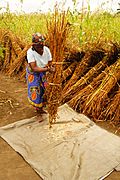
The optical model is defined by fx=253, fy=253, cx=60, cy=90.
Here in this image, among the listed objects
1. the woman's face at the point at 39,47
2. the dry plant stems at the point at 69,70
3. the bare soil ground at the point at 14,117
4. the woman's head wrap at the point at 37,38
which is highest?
the woman's head wrap at the point at 37,38

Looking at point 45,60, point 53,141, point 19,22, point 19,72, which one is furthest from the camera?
point 19,22

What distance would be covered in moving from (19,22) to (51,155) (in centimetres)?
411

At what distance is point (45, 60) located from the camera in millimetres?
2793

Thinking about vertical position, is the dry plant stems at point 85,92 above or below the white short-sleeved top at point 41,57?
below

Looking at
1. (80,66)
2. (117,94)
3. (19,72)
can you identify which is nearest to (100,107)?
(117,94)

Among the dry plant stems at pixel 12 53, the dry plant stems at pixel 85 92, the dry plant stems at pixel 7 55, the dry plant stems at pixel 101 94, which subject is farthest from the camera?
the dry plant stems at pixel 7 55

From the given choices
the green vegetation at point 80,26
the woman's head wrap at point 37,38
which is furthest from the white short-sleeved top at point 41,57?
the green vegetation at point 80,26

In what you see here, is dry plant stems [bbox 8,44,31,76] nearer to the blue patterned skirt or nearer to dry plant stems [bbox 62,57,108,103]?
dry plant stems [bbox 62,57,108,103]

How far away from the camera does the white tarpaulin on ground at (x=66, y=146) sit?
2141 mm

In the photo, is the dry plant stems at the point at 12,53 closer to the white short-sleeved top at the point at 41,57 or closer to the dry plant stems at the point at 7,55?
the dry plant stems at the point at 7,55

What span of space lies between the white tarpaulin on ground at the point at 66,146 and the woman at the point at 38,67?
287 mm

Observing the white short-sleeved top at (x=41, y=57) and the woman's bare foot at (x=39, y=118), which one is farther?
the woman's bare foot at (x=39, y=118)

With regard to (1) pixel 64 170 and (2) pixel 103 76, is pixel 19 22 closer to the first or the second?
(2) pixel 103 76

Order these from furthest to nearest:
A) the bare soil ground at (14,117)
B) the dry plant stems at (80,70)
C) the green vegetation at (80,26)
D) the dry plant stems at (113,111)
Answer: the green vegetation at (80,26) → the dry plant stems at (80,70) → the dry plant stems at (113,111) → the bare soil ground at (14,117)
